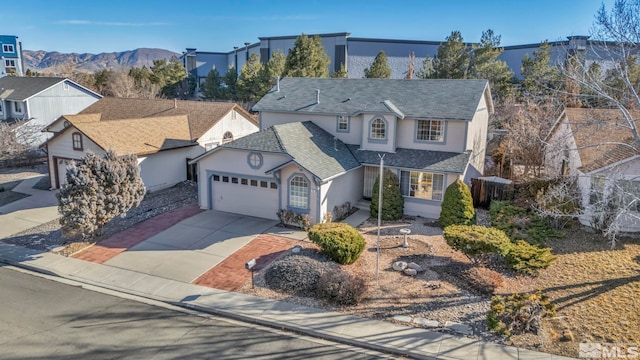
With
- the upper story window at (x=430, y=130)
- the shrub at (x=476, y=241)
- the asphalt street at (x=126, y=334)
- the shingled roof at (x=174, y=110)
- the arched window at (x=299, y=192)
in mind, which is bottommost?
the asphalt street at (x=126, y=334)

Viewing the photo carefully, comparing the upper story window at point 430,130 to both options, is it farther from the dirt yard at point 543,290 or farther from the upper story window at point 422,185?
the dirt yard at point 543,290

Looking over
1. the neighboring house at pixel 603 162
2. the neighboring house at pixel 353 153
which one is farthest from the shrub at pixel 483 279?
the neighboring house at pixel 353 153

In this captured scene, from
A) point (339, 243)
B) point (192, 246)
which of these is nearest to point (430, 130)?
point (339, 243)

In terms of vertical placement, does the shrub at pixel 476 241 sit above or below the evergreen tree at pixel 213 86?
below

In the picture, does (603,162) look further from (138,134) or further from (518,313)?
(138,134)

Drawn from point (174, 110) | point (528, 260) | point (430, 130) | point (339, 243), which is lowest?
point (528, 260)

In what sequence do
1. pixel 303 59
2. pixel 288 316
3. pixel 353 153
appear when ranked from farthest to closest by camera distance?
1. pixel 303 59
2. pixel 353 153
3. pixel 288 316
